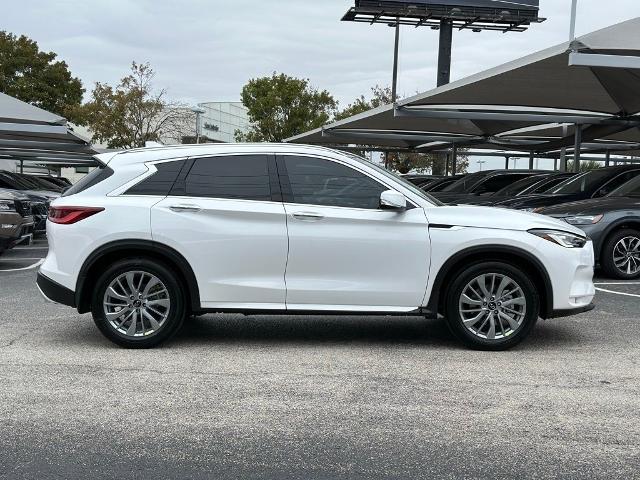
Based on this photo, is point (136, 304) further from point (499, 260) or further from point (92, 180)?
point (499, 260)

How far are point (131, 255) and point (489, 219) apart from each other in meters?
3.08

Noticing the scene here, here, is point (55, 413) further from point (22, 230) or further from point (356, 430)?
point (22, 230)

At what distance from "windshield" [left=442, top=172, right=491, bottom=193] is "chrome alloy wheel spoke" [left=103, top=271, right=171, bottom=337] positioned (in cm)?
1307

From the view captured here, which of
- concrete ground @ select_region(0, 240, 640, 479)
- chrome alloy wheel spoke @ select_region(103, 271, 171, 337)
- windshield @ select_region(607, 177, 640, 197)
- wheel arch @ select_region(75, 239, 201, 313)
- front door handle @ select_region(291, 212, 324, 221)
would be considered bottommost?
concrete ground @ select_region(0, 240, 640, 479)

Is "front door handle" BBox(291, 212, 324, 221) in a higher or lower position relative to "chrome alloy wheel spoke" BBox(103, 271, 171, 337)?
higher

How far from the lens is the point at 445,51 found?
3709 centimetres

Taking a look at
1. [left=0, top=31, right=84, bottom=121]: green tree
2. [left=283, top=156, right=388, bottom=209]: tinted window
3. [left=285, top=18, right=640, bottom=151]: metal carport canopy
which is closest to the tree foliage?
[left=0, top=31, right=84, bottom=121]: green tree

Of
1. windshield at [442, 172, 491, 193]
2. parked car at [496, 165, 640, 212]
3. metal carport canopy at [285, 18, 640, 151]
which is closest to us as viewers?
metal carport canopy at [285, 18, 640, 151]

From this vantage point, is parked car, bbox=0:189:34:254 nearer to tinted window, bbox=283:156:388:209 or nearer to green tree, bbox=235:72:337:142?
tinted window, bbox=283:156:388:209

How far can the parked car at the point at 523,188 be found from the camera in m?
15.1

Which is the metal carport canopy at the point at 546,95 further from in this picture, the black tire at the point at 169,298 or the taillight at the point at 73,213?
the taillight at the point at 73,213

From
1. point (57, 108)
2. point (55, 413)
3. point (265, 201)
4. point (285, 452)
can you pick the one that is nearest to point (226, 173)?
point (265, 201)

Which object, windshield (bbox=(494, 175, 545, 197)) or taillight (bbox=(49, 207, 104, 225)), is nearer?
taillight (bbox=(49, 207, 104, 225))

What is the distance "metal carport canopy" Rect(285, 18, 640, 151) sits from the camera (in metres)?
10.9
